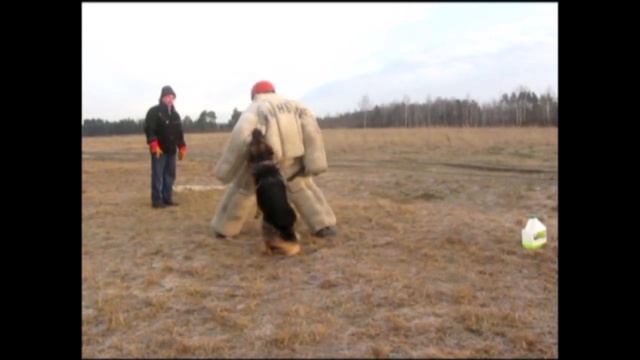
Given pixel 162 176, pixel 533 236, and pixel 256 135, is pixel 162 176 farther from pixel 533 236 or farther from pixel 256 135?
pixel 533 236

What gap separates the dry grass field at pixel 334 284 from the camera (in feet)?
13.6

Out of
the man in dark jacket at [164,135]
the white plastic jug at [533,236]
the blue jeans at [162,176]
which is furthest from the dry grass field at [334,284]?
the man in dark jacket at [164,135]

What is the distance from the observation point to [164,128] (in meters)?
9.37

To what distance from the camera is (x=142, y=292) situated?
5.45 m

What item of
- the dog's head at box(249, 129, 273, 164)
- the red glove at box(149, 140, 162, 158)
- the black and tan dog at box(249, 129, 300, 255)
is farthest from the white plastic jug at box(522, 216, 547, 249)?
the red glove at box(149, 140, 162, 158)

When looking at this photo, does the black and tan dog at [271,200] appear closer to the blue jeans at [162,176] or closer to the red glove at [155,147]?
the red glove at [155,147]

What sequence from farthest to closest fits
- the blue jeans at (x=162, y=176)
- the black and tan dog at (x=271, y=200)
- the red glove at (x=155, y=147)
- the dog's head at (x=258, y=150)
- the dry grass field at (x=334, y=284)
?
the blue jeans at (x=162, y=176), the red glove at (x=155, y=147), the dog's head at (x=258, y=150), the black and tan dog at (x=271, y=200), the dry grass field at (x=334, y=284)

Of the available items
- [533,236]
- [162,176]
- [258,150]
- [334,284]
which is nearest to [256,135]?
[258,150]

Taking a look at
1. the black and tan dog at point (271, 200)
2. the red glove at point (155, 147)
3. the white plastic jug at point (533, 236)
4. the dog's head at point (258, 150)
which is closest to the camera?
the black and tan dog at point (271, 200)

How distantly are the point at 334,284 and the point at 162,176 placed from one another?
5.21 metres

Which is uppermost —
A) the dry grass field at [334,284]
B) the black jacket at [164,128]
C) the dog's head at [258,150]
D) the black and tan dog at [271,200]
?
the black jacket at [164,128]

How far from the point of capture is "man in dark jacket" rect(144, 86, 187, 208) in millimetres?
9297
